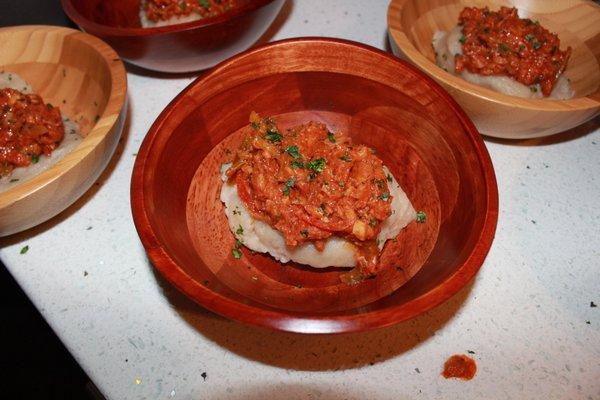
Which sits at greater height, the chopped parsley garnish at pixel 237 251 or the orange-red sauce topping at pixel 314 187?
the orange-red sauce topping at pixel 314 187

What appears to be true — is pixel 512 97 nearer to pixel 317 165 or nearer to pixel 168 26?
pixel 317 165

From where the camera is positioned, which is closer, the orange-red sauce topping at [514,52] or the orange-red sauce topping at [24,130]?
the orange-red sauce topping at [24,130]

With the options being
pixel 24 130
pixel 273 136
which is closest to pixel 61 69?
pixel 24 130

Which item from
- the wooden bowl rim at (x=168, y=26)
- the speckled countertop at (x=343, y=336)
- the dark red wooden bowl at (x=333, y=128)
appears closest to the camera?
the dark red wooden bowl at (x=333, y=128)

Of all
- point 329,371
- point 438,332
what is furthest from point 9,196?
point 438,332

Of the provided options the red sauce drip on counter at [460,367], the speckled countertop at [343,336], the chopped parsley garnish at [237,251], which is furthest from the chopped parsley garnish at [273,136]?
the red sauce drip on counter at [460,367]

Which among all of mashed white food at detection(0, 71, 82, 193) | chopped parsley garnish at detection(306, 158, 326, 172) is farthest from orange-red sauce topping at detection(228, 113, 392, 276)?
mashed white food at detection(0, 71, 82, 193)

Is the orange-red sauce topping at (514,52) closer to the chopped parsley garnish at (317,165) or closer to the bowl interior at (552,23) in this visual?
the bowl interior at (552,23)

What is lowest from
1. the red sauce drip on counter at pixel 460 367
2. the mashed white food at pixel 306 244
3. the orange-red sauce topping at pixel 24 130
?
the red sauce drip on counter at pixel 460 367
